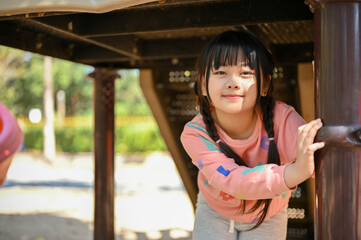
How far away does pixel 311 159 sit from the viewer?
1781 mm

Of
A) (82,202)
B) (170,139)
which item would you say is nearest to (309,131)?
(170,139)

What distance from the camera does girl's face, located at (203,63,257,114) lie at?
2156 mm

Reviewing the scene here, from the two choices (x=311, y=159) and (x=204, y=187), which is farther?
(x=204, y=187)

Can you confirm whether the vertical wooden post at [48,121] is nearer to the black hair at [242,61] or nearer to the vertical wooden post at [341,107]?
the black hair at [242,61]

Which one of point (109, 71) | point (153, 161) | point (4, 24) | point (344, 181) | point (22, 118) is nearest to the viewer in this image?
point (344, 181)

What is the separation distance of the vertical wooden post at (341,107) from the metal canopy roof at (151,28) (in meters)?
0.81

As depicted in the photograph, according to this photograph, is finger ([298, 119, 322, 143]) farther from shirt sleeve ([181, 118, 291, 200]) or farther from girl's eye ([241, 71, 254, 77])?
girl's eye ([241, 71, 254, 77])

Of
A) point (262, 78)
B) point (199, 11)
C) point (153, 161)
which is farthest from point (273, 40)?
point (153, 161)

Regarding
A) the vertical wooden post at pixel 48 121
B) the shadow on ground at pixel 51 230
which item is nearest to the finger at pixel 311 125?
the shadow on ground at pixel 51 230

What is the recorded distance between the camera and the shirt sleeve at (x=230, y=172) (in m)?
1.90

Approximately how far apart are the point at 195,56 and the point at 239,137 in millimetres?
2026

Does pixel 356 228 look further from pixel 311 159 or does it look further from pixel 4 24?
pixel 4 24

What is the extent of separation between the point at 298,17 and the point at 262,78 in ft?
1.97

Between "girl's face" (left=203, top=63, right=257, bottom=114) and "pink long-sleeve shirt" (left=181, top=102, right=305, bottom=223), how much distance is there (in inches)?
6.4
